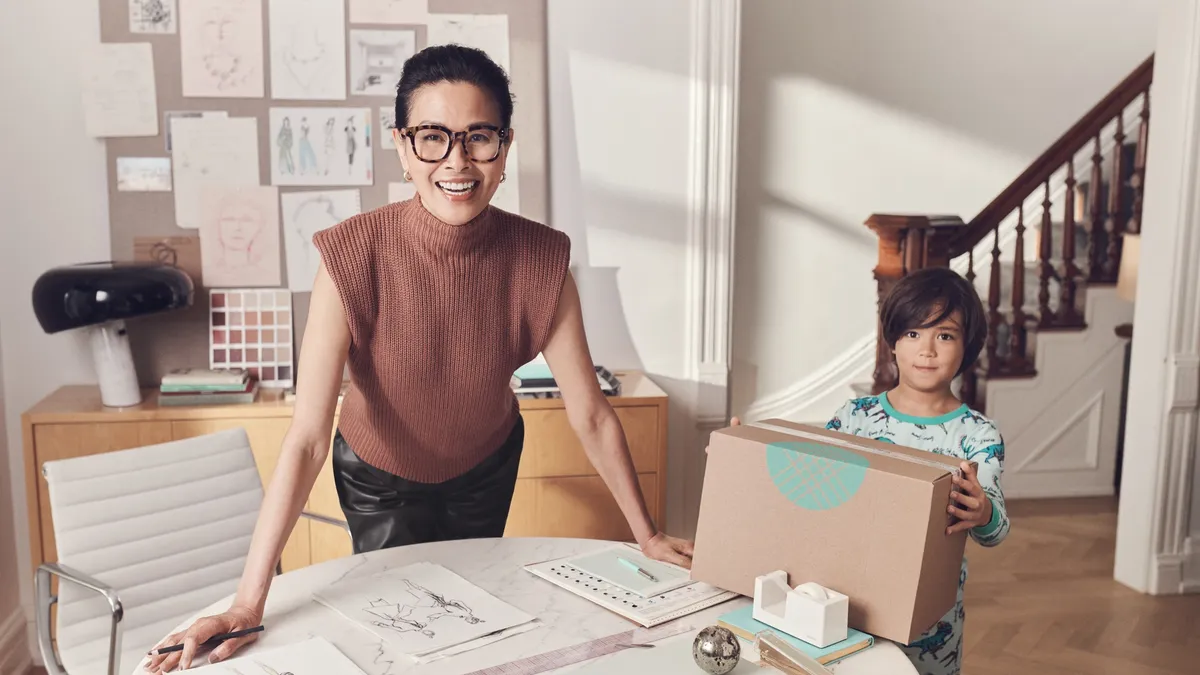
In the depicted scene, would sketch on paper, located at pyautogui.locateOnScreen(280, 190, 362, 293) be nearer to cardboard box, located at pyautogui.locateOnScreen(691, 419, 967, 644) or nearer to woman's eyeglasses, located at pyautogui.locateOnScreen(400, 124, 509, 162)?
woman's eyeglasses, located at pyautogui.locateOnScreen(400, 124, 509, 162)

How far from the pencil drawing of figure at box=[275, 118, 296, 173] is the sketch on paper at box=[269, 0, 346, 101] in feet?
0.29

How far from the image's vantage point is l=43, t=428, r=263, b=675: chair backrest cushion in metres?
2.06

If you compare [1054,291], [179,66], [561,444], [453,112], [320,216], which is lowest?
[561,444]

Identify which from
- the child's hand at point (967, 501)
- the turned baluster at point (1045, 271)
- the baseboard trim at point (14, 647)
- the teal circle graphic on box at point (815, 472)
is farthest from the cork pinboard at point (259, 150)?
the turned baluster at point (1045, 271)

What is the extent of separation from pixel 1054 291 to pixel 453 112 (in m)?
3.82

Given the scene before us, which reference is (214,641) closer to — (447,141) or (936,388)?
(447,141)

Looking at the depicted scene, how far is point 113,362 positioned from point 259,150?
0.76 m

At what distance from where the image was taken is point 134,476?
2186mm

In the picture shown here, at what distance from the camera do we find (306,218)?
3170mm

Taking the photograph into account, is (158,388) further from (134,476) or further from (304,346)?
(304,346)

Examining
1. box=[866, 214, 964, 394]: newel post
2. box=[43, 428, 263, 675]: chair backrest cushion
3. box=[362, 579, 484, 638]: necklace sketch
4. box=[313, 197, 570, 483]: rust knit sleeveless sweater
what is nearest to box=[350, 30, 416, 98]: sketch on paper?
box=[43, 428, 263, 675]: chair backrest cushion

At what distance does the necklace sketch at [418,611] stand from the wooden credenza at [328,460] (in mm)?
1381

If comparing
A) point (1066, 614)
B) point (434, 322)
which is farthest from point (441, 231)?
point (1066, 614)

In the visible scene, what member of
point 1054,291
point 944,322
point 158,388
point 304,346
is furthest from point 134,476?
point 1054,291
